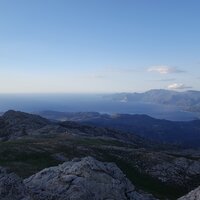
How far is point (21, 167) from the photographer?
2178 inches

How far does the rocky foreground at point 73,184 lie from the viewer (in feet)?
86.6

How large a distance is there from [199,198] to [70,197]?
34.4 feet

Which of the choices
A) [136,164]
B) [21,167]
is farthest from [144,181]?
[21,167]

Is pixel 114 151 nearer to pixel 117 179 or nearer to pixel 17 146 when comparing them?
pixel 17 146

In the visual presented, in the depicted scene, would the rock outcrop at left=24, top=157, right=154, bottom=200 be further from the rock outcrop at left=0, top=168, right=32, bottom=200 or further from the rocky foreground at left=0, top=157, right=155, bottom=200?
the rock outcrop at left=0, top=168, right=32, bottom=200

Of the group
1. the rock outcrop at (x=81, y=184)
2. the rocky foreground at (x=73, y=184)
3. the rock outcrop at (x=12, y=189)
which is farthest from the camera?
the rock outcrop at (x=81, y=184)

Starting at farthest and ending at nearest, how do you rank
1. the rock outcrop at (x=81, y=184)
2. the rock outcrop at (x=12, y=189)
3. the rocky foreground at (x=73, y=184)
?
the rock outcrop at (x=81, y=184) < the rocky foreground at (x=73, y=184) < the rock outcrop at (x=12, y=189)

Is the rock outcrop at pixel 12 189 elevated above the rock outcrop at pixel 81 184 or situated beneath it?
elevated above

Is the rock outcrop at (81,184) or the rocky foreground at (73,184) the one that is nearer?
the rocky foreground at (73,184)

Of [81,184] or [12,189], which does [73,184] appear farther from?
[12,189]

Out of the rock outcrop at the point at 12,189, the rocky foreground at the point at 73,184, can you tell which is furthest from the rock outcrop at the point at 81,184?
the rock outcrop at the point at 12,189

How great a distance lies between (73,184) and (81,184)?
735 millimetres

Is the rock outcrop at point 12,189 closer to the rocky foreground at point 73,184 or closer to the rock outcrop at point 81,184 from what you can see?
the rocky foreground at point 73,184

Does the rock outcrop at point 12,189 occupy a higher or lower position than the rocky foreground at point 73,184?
higher
